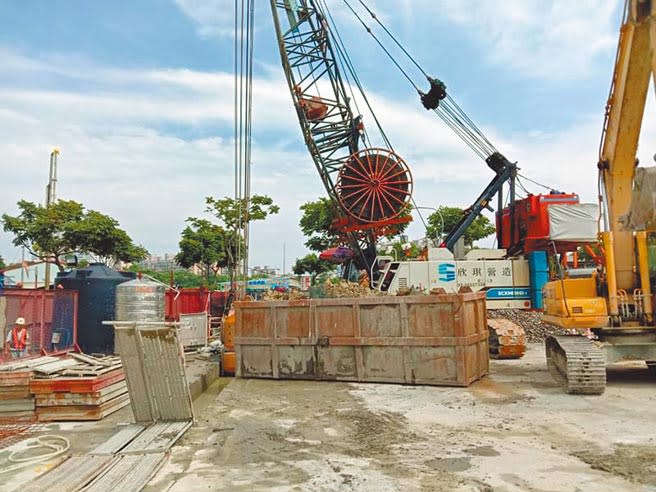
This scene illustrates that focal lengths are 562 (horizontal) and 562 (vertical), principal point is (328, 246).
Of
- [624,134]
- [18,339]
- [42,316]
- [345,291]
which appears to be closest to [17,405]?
[18,339]

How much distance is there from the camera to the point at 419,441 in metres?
6.54

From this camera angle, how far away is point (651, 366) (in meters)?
11.3

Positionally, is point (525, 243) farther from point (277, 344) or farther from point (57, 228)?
point (57, 228)

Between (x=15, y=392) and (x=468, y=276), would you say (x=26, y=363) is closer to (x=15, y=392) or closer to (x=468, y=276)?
(x=15, y=392)

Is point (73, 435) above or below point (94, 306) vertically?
below

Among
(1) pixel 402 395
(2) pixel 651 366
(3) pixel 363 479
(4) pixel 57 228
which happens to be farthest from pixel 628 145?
(4) pixel 57 228

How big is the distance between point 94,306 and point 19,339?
220 cm

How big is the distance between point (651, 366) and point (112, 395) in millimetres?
10182

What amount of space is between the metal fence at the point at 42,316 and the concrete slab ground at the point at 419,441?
9.87 feet

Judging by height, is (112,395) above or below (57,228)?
below

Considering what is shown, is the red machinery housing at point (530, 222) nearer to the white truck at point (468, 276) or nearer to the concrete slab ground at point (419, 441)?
A: the white truck at point (468, 276)

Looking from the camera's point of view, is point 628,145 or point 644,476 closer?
point 644,476

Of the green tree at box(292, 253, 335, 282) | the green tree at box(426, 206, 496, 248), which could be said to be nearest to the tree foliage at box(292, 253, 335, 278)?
the green tree at box(292, 253, 335, 282)

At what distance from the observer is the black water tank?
1146cm
